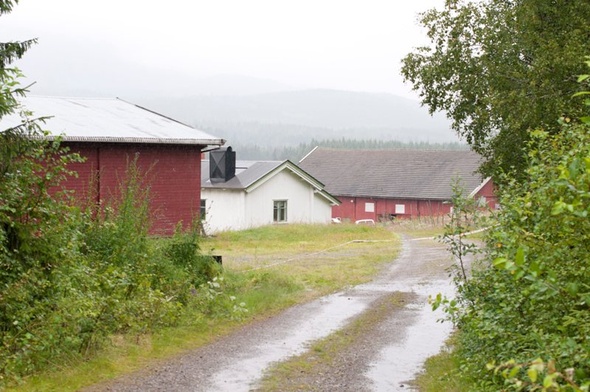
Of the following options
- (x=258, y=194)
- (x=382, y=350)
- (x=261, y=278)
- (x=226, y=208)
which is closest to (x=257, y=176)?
(x=258, y=194)

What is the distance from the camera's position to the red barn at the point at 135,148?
82.1 ft

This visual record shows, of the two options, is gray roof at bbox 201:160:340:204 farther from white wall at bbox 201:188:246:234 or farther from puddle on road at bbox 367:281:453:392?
puddle on road at bbox 367:281:453:392

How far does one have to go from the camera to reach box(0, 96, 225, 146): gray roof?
24953mm

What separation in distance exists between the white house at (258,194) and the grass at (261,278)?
770 cm

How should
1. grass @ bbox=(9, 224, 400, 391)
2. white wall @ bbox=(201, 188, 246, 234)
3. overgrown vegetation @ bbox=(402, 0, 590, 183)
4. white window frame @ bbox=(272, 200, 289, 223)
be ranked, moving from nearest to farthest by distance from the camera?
1. grass @ bbox=(9, 224, 400, 391)
2. overgrown vegetation @ bbox=(402, 0, 590, 183)
3. white wall @ bbox=(201, 188, 246, 234)
4. white window frame @ bbox=(272, 200, 289, 223)

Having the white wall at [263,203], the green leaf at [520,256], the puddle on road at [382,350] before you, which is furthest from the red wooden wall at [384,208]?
the green leaf at [520,256]

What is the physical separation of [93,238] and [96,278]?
7.50 ft

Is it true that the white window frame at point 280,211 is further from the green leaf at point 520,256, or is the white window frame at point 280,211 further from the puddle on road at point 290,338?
the green leaf at point 520,256

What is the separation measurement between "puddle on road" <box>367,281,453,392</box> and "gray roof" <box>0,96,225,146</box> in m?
11.7

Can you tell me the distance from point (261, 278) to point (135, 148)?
9.01 meters

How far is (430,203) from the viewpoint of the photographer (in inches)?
2603

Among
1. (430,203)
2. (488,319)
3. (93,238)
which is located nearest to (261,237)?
(93,238)

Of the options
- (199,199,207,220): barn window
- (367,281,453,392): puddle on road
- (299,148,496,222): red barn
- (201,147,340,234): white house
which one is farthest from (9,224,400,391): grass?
(299,148,496,222): red barn

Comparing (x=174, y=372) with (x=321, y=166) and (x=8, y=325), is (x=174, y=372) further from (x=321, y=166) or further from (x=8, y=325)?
(x=321, y=166)
